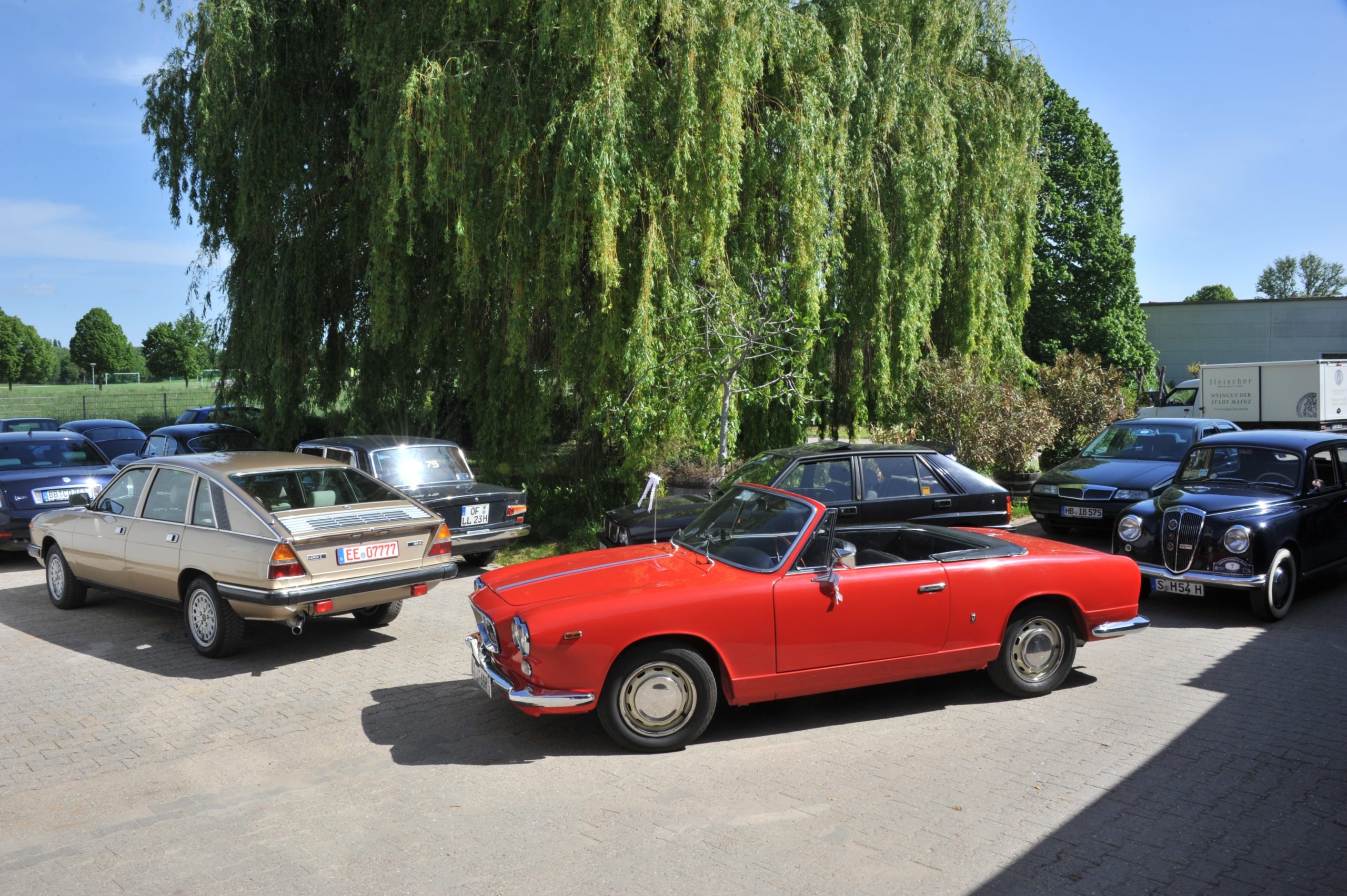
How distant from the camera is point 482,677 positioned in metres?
5.57

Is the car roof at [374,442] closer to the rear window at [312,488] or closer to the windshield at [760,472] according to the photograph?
the rear window at [312,488]

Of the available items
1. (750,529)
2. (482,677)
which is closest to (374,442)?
(482,677)

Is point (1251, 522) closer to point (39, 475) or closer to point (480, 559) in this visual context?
point (480, 559)

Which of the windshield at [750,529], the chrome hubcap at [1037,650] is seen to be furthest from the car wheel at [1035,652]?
the windshield at [750,529]

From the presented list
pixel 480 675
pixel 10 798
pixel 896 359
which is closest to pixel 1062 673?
pixel 480 675

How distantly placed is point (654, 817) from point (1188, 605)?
6944 mm

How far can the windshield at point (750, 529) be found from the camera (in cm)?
583

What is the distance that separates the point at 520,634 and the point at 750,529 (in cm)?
174

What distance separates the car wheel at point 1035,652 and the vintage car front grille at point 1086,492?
20.0ft

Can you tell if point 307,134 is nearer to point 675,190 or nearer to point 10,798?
point 675,190

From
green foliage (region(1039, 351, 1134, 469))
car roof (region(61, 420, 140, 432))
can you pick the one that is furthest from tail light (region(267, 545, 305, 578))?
green foliage (region(1039, 351, 1134, 469))

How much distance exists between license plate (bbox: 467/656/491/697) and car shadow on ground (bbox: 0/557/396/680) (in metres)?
2.48

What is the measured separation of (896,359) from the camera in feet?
52.0

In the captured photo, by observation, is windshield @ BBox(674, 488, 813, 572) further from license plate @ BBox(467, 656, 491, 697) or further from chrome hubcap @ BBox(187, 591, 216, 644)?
chrome hubcap @ BBox(187, 591, 216, 644)
